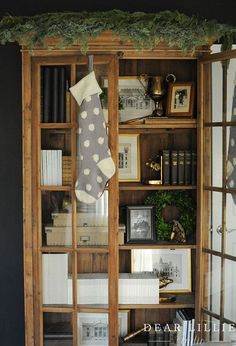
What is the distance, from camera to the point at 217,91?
355cm

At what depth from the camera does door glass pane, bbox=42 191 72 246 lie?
357 centimetres

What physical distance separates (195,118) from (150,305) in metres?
1.33

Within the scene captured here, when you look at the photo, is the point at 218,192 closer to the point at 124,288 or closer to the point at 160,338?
the point at 124,288

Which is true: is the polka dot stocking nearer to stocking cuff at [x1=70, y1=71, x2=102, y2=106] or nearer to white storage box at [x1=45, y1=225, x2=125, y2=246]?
stocking cuff at [x1=70, y1=71, x2=102, y2=106]

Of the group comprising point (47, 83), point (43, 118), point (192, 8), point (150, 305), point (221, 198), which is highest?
point (192, 8)

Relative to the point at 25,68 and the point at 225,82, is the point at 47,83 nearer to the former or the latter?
the point at 25,68

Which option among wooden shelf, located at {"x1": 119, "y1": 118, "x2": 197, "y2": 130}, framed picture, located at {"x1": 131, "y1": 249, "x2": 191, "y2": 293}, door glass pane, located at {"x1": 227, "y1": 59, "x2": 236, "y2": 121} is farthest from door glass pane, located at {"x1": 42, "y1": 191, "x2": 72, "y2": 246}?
door glass pane, located at {"x1": 227, "y1": 59, "x2": 236, "y2": 121}

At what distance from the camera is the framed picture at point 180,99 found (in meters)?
3.70

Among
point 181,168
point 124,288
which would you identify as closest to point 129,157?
point 181,168

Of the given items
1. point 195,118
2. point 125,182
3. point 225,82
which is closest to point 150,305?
point 125,182

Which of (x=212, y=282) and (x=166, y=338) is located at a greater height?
(x=212, y=282)

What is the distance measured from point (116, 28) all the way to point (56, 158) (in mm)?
929

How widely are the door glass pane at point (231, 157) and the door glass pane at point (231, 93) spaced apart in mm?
84

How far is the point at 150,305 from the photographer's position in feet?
12.2
